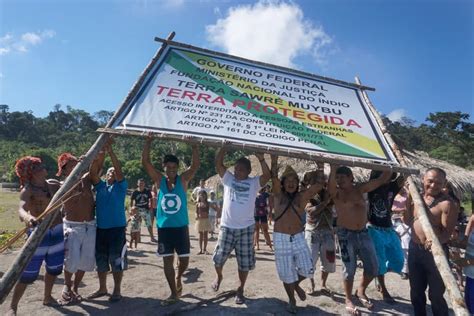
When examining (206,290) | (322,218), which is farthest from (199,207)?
(322,218)

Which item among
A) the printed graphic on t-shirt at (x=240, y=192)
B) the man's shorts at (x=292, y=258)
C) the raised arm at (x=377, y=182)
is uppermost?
the raised arm at (x=377, y=182)

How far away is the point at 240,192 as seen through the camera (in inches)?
171

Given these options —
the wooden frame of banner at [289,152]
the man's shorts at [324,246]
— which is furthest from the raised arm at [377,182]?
the wooden frame of banner at [289,152]

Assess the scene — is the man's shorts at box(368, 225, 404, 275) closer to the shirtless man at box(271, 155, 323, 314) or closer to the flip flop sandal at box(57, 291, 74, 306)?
the shirtless man at box(271, 155, 323, 314)

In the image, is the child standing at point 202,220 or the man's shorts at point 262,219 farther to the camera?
the man's shorts at point 262,219

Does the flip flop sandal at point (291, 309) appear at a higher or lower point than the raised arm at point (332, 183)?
lower

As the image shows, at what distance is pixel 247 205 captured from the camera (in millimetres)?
4336

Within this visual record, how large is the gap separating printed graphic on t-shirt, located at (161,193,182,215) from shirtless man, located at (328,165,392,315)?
193cm

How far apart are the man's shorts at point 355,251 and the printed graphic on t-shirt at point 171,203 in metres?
2.14

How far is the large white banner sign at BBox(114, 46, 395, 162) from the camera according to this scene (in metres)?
3.09

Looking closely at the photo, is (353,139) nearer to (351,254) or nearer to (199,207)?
(351,254)

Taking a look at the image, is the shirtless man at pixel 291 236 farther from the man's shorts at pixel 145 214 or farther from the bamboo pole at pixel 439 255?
the man's shorts at pixel 145 214

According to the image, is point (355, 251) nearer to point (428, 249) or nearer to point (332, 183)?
point (332, 183)

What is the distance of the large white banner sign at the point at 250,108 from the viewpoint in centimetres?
309
